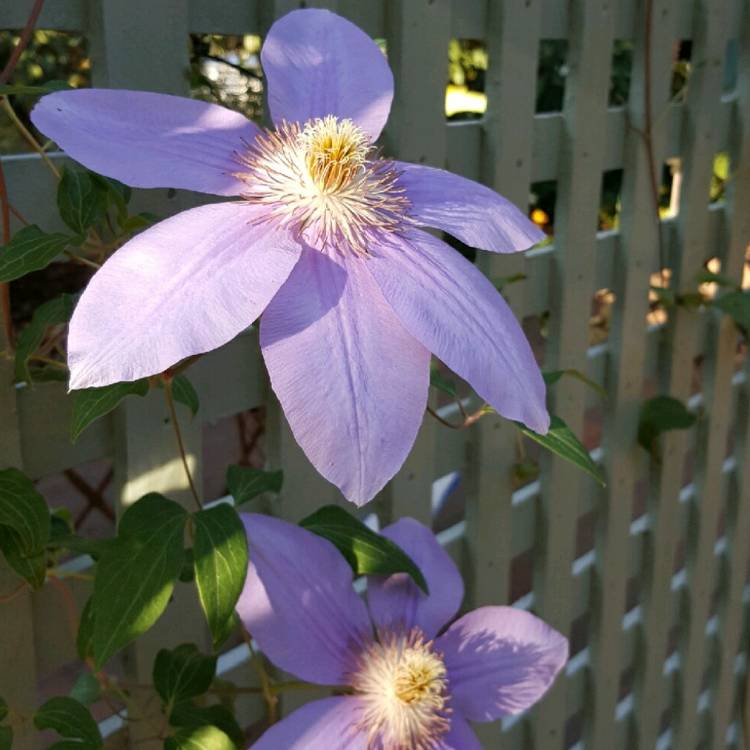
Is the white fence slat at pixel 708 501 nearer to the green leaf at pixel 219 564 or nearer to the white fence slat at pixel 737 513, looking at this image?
the white fence slat at pixel 737 513

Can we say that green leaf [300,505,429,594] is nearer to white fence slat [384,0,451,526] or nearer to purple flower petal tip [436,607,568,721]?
purple flower petal tip [436,607,568,721]

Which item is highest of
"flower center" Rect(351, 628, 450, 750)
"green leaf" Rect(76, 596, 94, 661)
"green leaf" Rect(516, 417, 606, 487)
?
"green leaf" Rect(516, 417, 606, 487)

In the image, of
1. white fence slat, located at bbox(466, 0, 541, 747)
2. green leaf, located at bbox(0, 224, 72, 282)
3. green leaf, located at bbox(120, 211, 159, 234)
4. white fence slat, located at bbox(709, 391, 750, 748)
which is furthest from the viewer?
white fence slat, located at bbox(709, 391, 750, 748)

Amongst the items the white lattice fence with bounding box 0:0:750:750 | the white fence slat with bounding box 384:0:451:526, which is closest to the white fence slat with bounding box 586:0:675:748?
the white lattice fence with bounding box 0:0:750:750

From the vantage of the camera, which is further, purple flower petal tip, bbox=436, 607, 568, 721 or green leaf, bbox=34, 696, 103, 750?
purple flower petal tip, bbox=436, 607, 568, 721

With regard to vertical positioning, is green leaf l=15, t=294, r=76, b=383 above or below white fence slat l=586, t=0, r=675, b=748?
above

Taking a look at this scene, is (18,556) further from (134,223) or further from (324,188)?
(324,188)

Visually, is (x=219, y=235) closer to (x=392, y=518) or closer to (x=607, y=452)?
(x=392, y=518)
